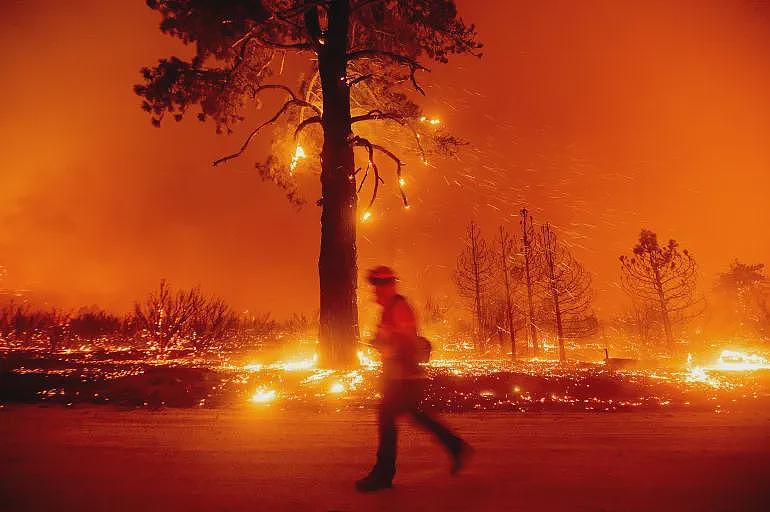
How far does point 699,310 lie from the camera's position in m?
33.2

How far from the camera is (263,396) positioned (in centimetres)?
789

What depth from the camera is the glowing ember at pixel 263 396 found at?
768cm

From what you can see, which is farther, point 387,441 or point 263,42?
point 263,42

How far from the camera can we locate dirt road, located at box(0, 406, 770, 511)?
3295mm

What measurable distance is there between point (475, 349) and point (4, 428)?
→ 42.1 meters

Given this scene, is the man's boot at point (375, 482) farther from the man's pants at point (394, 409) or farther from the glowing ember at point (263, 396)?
the glowing ember at point (263, 396)

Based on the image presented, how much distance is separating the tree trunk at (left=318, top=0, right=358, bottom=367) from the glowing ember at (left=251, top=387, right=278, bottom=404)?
7.79 feet

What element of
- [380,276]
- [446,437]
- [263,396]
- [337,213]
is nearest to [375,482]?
[446,437]

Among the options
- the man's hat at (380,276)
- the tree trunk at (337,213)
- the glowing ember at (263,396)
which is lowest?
the glowing ember at (263,396)

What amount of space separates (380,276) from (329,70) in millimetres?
9728

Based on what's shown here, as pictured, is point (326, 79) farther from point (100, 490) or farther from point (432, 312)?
point (432, 312)

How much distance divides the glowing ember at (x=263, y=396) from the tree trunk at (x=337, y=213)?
237cm

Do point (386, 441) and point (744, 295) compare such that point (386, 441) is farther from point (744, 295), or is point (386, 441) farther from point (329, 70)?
point (744, 295)

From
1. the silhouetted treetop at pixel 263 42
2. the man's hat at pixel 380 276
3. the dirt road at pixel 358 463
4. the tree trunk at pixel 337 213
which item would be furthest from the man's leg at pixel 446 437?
the silhouetted treetop at pixel 263 42
